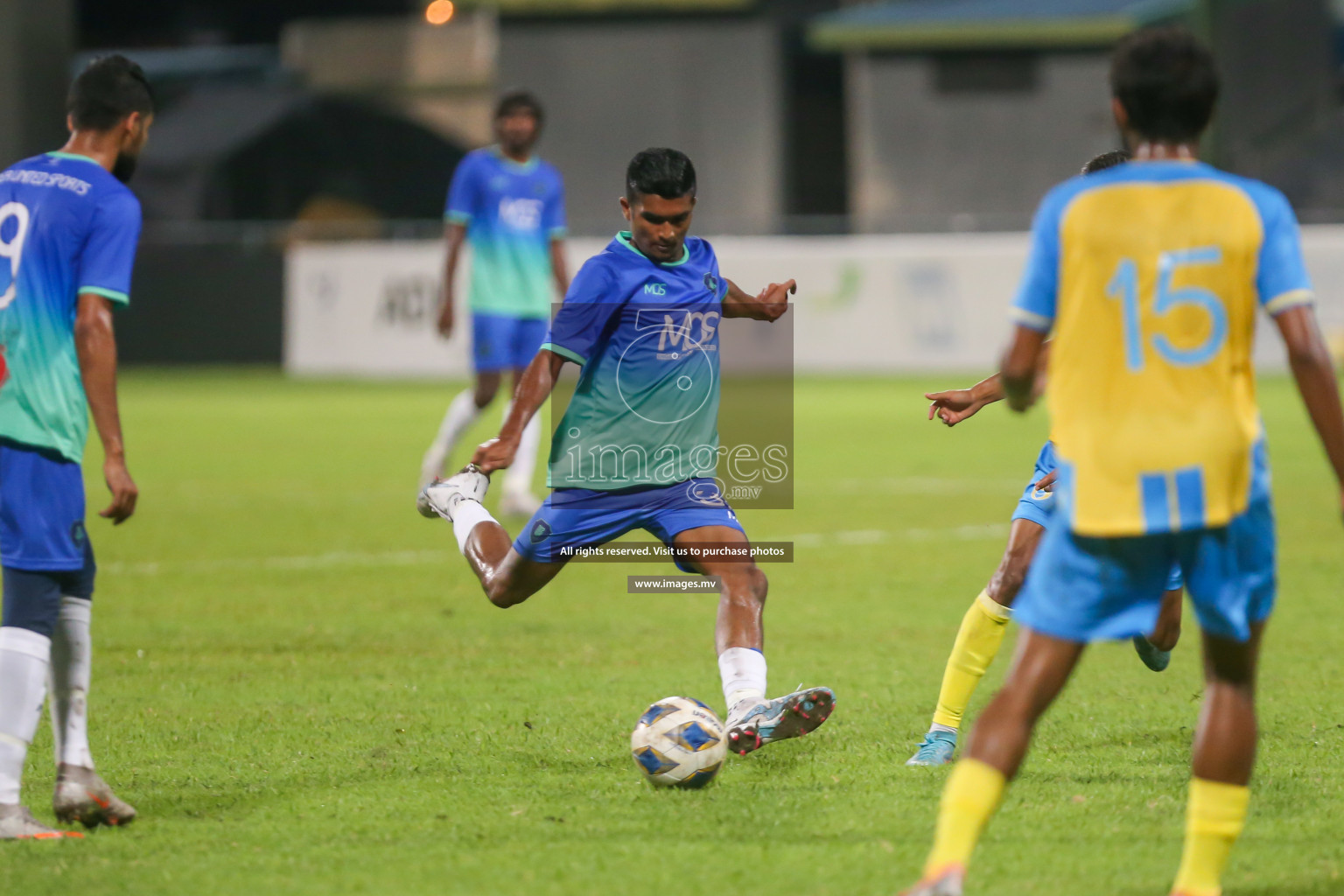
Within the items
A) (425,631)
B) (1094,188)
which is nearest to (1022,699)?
(1094,188)

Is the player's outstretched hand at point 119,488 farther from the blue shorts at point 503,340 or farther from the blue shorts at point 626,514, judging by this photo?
the blue shorts at point 503,340

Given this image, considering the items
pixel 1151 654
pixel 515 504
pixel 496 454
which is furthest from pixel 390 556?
pixel 1151 654

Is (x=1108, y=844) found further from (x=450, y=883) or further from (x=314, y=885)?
(x=314, y=885)

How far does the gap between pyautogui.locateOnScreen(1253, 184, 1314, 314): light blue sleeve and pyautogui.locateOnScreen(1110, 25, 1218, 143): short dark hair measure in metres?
0.20

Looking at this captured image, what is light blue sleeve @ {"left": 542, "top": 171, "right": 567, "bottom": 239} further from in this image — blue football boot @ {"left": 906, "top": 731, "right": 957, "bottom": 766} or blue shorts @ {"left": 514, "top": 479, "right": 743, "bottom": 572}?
blue football boot @ {"left": 906, "top": 731, "right": 957, "bottom": 766}

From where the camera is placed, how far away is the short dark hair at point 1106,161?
4.85 m

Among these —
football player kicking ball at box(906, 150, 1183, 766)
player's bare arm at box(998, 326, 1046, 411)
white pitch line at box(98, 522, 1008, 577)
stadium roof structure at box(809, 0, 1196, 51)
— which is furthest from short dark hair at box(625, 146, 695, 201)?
stadium roof structure at box(809, 0, 1196, 51)

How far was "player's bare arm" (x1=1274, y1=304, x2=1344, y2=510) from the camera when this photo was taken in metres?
3.23

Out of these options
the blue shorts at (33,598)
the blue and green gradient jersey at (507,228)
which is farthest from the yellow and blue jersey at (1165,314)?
the blue and green gradient jersey at (507,228)

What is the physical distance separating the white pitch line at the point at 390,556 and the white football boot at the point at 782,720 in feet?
15.1

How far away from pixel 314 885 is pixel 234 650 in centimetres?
312

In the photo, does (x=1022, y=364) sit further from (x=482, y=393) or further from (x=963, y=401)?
(x=482, y=393)

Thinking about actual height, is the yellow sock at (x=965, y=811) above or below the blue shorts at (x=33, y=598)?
below

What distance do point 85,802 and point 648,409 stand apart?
76.9 inches
